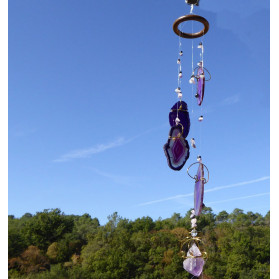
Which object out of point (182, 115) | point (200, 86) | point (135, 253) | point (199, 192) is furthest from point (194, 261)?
point (135, 253)

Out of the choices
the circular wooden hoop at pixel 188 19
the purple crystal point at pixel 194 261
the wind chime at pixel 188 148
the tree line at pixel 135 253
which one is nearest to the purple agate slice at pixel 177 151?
the wind chime at pixel 188 148

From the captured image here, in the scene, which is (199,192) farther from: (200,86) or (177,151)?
(200,86)

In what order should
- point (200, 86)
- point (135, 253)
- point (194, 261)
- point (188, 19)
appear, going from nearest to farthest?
1. point (194, 261)
2. point (188, 19)
3. point (200, 86)
4. point (135, 253)

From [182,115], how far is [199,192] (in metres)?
0.54

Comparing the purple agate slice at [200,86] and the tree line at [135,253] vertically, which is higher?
the purple agate slice at [200,86]

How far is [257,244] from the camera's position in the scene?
12578 mm

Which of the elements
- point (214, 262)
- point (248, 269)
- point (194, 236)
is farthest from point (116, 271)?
point (194, 236)

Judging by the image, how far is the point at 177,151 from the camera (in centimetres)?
215

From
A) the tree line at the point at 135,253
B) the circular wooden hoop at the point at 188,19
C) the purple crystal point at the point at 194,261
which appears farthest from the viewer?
the tree line at the point at 135,253

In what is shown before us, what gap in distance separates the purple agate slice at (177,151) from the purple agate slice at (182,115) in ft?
0.32

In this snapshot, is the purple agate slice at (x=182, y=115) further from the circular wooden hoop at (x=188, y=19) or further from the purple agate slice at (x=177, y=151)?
the circular wooden hoop at (x=188, y=19)

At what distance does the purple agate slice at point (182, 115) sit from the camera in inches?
88.7

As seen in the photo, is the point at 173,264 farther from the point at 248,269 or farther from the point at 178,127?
the point at 178,127

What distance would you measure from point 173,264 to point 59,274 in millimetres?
3834
